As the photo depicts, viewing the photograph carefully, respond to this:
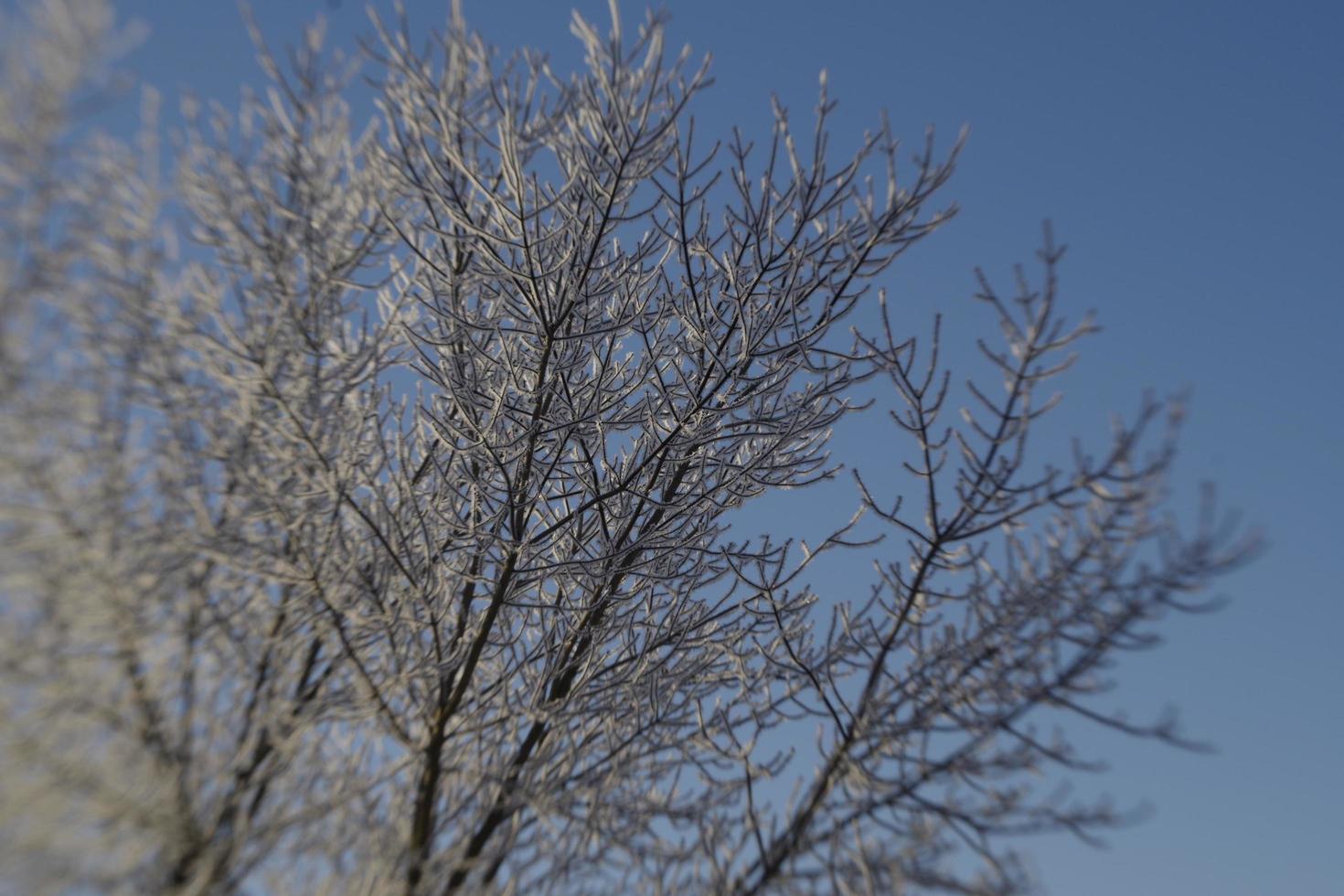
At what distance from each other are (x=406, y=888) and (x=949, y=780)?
1945 millimetres

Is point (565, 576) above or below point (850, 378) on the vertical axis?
below

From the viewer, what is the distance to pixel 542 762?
3406 mm

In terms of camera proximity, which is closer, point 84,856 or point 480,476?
point 480,476

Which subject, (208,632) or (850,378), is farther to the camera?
(208,632)

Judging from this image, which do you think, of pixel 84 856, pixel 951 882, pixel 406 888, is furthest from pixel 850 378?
pixel 84 856

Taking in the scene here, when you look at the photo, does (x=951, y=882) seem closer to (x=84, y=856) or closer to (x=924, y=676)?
(x=924, y=676)

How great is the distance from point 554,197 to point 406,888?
2472 millimetres

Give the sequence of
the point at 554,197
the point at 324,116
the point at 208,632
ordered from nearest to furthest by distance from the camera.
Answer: the point at 554,197, the point at 208,632, the point at 324,116

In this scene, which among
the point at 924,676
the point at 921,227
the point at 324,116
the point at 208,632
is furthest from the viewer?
the point at 324,116

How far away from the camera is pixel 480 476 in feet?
10.3

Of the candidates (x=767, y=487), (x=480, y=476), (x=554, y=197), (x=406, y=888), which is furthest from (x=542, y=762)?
(x=554, y=197)

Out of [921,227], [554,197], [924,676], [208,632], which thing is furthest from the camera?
[208,632]

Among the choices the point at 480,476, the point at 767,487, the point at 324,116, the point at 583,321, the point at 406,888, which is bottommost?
the point at 406,888

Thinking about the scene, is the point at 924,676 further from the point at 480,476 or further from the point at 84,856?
the point at 84,856
